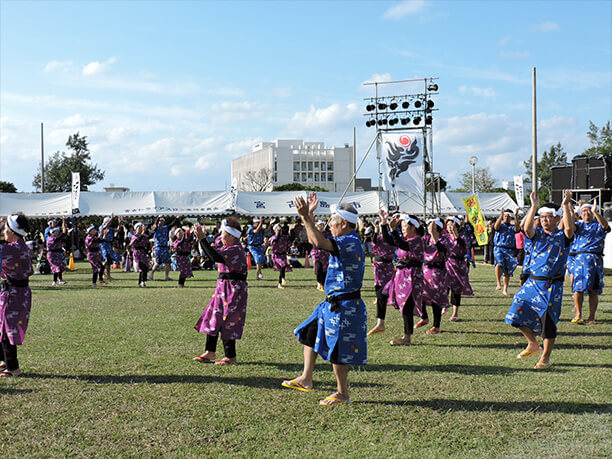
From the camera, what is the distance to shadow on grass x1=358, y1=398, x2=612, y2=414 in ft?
17.9

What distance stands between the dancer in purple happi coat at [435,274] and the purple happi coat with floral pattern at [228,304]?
3378 mm

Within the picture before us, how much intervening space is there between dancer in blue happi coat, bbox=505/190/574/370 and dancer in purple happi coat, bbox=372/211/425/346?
65.2 inches

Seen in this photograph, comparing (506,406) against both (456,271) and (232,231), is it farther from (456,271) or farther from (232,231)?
(456,271)

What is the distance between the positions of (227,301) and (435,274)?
3784 millimetres

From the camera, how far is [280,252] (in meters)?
17.2

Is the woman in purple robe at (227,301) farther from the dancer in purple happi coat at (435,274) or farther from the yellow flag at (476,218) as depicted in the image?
the yellow flag at (476,218)

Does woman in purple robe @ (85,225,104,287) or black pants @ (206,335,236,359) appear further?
woman in purple robe @ (85,225,104,287)

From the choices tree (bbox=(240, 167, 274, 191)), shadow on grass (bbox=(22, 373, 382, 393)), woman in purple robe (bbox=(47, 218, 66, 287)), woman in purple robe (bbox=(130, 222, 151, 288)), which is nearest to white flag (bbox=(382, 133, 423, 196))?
woman in purple robe (bbox=(130, 222, 151, 288))

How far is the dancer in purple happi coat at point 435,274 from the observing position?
30.5 ft

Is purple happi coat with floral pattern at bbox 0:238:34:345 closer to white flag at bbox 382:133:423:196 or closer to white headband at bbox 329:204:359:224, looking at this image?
white headband at bbox 329:204:359:224

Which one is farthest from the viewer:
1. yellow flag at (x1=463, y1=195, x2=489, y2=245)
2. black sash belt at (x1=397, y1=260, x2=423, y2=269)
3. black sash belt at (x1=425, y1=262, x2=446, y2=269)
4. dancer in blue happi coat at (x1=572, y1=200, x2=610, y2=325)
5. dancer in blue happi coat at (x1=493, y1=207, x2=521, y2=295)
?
yellow flag at (x1=463, y1=195, x2=489, y2=245)

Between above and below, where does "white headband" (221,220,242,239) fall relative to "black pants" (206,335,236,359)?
above

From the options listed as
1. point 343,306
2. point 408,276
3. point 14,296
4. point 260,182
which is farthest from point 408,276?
point 260,182

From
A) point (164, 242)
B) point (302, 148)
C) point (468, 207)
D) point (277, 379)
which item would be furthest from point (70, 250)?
point (302, 148)
